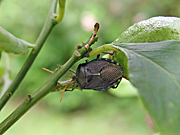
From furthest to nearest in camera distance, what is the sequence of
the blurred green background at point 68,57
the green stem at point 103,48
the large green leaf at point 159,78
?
1. the blurred green background at point 68,57
2. the green stem at point 103,48
3. the large green leaf at point 159,78

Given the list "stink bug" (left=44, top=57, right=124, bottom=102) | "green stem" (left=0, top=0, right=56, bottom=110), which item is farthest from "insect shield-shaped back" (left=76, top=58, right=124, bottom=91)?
"green stem" (left=0, top=0, right=56, bottom=110)

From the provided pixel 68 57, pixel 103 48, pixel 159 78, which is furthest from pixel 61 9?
pixel 68 57

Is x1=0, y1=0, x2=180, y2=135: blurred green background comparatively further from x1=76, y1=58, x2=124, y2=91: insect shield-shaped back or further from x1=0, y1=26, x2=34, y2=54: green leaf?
x1=0, y1=26, x2=34, y2=54: green leaf

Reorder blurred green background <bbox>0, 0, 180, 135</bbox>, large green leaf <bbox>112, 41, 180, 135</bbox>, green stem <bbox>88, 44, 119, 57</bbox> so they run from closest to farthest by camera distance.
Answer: large green leaf <bbox>112, 41, 180, 135</bbox>, green stem <bbox>88, 44, 119, 57</bbox>, blurred green background <bbox>0, 0, 180, 135</bbox>

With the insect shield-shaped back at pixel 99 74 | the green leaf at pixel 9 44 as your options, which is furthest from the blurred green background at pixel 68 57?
the green leaf at pixel 9 44

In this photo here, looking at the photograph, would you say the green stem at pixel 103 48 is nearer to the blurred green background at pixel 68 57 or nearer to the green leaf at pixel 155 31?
the green leaf at pixel 155 31
